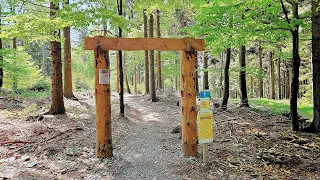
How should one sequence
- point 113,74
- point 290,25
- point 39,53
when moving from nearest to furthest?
point 290,25 < point 113,74 < point 39,53

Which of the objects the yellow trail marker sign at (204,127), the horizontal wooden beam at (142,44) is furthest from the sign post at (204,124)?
the horizontal wooden beam at (142,44)

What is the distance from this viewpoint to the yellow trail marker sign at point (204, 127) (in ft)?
14.0

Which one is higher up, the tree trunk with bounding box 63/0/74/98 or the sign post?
the tree trunk with bounding box 63/0/74/98

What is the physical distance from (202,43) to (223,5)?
1955 mm

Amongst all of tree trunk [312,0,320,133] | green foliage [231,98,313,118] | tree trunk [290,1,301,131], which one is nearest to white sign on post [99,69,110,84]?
tree trunk [290,1,301,131]

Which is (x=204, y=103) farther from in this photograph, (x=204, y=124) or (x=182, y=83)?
(x=182, y=83)

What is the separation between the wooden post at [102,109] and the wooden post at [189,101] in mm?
1619

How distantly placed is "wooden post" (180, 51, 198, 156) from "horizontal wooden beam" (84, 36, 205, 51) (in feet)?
0.58

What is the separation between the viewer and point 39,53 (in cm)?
3253

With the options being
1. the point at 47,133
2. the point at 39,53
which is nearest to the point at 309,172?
the point at 47,133

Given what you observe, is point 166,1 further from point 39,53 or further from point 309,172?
point 39,53

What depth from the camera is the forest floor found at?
392 centimetres

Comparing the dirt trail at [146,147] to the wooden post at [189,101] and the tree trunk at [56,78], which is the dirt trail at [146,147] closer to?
the wooden post at [189,101]

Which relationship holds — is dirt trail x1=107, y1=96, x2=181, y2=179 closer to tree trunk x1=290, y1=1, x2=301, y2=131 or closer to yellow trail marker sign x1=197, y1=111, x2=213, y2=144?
yellow trail marker sign x1=197, y1=111, x2=213, y2=144
